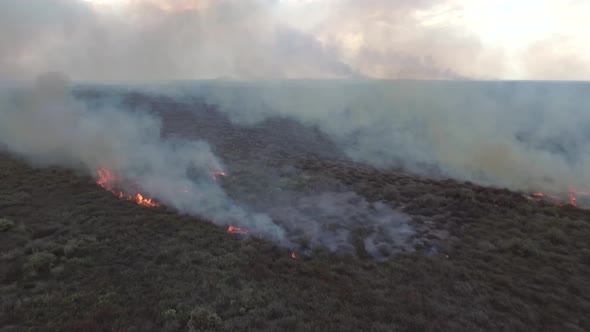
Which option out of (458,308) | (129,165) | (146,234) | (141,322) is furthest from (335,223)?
(129,165)

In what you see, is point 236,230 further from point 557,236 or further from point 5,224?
point 557,236

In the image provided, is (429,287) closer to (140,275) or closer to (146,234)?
(140,275)

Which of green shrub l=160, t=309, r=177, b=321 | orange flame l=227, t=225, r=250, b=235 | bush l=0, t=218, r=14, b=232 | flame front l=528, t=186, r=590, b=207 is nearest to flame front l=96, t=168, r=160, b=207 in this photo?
bush l=0, t=218, r=14, b=232

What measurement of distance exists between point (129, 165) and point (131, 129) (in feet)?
30.4

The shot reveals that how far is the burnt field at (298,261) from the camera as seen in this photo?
997 cm

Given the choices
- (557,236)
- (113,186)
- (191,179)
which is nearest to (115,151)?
(113,186)

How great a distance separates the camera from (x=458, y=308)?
1087 cm

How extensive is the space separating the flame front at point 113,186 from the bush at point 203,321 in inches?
429

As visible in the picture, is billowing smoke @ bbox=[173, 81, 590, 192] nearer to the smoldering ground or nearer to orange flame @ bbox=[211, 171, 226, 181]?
the smoldering ground

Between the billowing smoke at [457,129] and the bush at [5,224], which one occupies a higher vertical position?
the billowing smoke at [457,129]

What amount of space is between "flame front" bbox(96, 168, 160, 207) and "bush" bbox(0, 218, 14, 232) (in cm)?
527

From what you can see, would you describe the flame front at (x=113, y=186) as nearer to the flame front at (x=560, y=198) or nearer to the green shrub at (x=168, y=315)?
the green shrub at (x=168, y=315)

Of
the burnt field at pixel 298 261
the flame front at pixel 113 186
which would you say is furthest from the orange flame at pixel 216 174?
the flame front at pixel 113 186

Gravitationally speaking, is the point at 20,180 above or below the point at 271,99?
below
